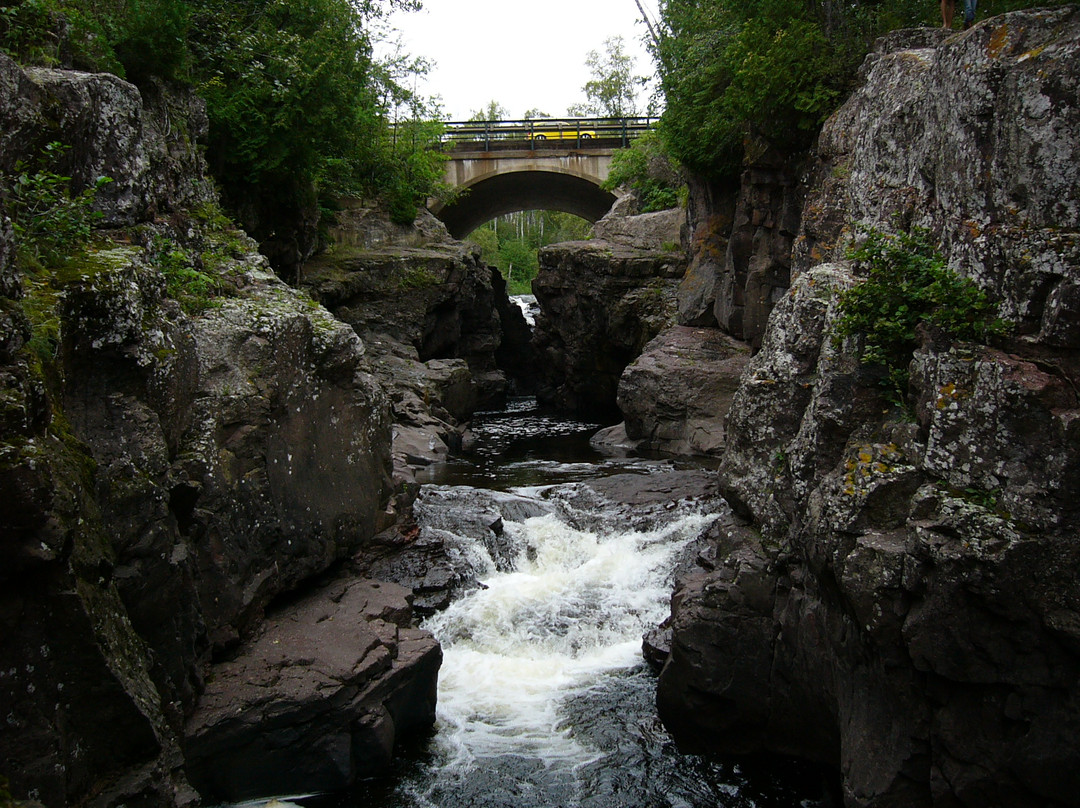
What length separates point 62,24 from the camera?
8.94 m

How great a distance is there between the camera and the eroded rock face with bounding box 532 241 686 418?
2294 centimetres

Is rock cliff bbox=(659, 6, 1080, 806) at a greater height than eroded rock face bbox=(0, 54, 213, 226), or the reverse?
eroded rock face bbox=(0, 54, 213, 226)

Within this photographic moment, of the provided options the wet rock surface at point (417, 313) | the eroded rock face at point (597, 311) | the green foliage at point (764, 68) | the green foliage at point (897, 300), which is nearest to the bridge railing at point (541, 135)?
the wet rock surface at point (417, 313)

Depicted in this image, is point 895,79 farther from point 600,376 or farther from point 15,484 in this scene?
point 600,376

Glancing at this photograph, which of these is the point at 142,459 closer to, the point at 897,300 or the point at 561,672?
the point at 561,672

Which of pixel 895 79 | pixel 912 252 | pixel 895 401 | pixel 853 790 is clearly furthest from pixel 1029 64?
pixel 853 790

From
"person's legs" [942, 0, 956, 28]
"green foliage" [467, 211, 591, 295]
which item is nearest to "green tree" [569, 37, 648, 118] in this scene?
"green foliage" [467, 211, 591, 295]

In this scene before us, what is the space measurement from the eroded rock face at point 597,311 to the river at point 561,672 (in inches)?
391

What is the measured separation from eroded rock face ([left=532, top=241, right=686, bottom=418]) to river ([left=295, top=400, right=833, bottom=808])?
9.94 meters

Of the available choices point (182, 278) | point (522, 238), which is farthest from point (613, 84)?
point (182, 278)

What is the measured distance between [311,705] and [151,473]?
2.29 meters

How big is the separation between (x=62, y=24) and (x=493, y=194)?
83.0 feet

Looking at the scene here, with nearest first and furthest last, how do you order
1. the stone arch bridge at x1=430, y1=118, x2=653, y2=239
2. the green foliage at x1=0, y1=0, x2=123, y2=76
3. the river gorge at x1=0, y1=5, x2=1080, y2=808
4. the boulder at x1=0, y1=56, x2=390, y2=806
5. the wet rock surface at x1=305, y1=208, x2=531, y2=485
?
the boulder at x1=0, y1=56, x2=390, y2=806, the river gorge at x1=0, y1=5, x2=1080, y2=808, the green foliage at x1=0, y1=0, x2=123, y2=76, the wet rock surface at x1=305, y1=208, x2=531, y2=485, the stone arch bridge at x1=430, y1=118, x2=653, y2=239

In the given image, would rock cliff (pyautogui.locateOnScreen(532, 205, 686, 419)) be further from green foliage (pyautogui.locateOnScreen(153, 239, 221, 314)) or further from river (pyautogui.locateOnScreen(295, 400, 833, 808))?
green foliage (pyautogui.locateOnScreen(153, 239, 221, 314))
